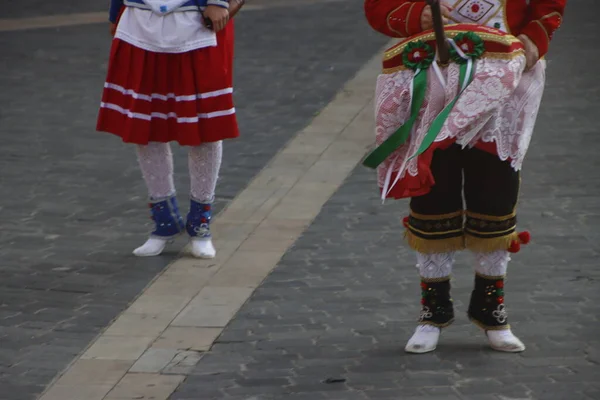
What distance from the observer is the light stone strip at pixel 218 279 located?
546cm

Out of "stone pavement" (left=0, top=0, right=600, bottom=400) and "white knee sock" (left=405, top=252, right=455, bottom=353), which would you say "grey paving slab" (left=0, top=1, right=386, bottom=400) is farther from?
"white knee sock" (left=405, top=252, right=455, bottom=353)

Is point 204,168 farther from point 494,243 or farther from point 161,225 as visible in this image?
point 494,243

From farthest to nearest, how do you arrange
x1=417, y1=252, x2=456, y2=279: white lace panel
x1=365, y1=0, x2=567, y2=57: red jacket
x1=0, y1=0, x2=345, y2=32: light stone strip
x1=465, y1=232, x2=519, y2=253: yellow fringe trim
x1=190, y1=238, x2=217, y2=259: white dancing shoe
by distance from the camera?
x1=0, y1=0, x2=345, y2=32: light stone strip, x1=190, y1=238, x2=217, y2=259: white dancing shoe, x1=417, y1=252, x2=456, y2=279: white lace panel, x1=465, y1=232, x2=519, y2=253: yellow fringe trim, x1=365, y1=0, x2=567, y2=57: red jacket

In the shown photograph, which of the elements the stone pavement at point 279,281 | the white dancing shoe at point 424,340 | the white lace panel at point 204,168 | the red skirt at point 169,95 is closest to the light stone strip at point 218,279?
the stone pavement at point 279,281

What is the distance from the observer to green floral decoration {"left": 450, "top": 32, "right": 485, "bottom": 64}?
5.02 metres

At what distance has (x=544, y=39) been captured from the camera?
16.8ft

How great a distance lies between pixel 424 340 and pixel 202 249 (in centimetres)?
188

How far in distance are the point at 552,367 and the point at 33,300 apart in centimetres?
255

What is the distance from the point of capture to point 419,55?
5.09 metres

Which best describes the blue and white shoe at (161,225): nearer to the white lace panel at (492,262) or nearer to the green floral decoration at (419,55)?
the white lace panel at (492,262)

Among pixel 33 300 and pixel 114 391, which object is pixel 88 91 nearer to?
pixel 33 300

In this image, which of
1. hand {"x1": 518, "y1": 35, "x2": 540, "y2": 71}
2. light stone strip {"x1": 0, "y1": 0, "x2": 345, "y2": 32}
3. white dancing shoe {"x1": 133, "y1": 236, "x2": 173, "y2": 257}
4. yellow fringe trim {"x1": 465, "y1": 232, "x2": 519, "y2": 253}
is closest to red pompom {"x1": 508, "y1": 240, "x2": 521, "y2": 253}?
yellow fringe trim {"x1": 465, "y1": 232, "x2": 519, "y2": 253}

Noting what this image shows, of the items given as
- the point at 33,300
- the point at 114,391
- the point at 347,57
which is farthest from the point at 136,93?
the point at 347,57

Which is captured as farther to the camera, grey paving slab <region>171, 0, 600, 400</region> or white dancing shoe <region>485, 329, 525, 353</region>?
white dancing shoe <region>485, 329, 525, 353</region>
